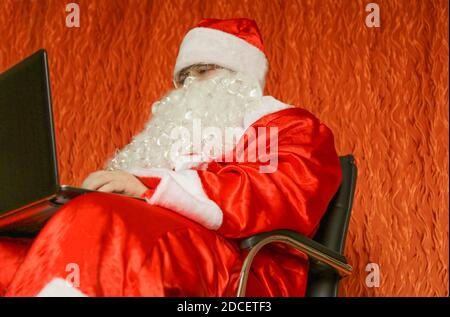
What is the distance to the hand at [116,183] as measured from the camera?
1.69m

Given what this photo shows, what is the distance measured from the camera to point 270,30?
2961 mm

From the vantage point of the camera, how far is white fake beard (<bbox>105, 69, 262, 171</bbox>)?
2139mm

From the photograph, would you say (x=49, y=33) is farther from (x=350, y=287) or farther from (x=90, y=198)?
(x=90, y=198)

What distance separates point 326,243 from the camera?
1.80m

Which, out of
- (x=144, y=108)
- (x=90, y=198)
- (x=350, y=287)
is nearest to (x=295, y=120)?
(x=90, y=198)

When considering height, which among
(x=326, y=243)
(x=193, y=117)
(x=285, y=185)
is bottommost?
(x=326, y=243)

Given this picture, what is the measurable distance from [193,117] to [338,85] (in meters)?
0.84

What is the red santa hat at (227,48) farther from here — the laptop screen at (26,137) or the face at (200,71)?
the laptop screen at (26,137)

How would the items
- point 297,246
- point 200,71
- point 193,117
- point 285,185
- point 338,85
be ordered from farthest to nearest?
point 338,85, point 200,71, point 193,117, point 285,185, point 297,246

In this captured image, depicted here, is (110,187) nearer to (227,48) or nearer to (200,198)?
(200,198)

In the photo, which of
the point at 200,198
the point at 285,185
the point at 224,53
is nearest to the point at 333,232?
the point at 285,185

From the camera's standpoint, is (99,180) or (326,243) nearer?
(99,180)
